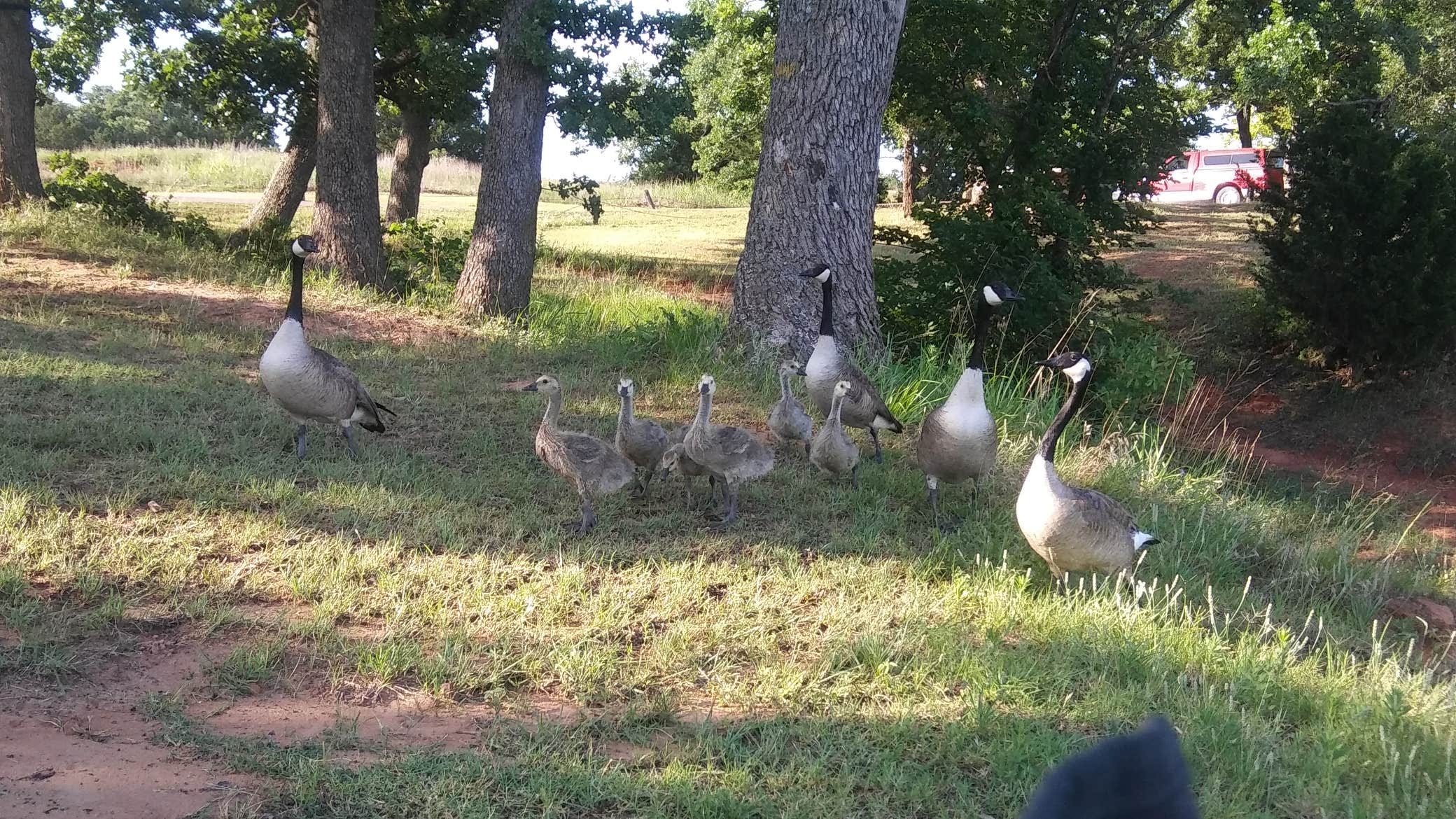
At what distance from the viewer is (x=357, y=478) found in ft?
23.6

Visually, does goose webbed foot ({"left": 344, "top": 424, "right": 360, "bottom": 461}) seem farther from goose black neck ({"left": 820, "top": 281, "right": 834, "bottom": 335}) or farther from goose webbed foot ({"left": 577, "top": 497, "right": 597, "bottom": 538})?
goose black neck ({"left": 820, "top": 281, "right": 834, "bottom": 335})

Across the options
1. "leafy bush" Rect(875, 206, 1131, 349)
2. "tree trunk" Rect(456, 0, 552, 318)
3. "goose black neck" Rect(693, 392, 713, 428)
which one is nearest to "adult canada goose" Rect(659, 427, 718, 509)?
"goose black neck" Rect(693, 392, 713, 428)

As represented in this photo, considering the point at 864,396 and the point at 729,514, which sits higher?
the point at 864,396

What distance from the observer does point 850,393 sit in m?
8.16

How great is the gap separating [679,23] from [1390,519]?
1088 centimetres

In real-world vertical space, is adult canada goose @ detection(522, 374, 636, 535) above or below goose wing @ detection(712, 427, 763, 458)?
below

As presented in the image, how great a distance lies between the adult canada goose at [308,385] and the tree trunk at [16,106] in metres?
10.5

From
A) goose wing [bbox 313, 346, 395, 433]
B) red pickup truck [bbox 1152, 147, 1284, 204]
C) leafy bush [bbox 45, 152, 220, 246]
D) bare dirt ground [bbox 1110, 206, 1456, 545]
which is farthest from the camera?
red pickup truck [bbox 1152, 147, 1284, 204]

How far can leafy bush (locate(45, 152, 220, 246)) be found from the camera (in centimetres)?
1565

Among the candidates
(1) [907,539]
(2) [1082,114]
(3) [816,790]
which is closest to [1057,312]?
(2) [1082,114]

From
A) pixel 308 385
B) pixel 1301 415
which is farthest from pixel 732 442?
pixel 1301 415

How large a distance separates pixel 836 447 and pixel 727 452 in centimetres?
100

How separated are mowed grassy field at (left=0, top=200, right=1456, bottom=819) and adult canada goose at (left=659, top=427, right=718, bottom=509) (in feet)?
0.77

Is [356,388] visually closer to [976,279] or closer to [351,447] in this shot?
A: [351,447]
